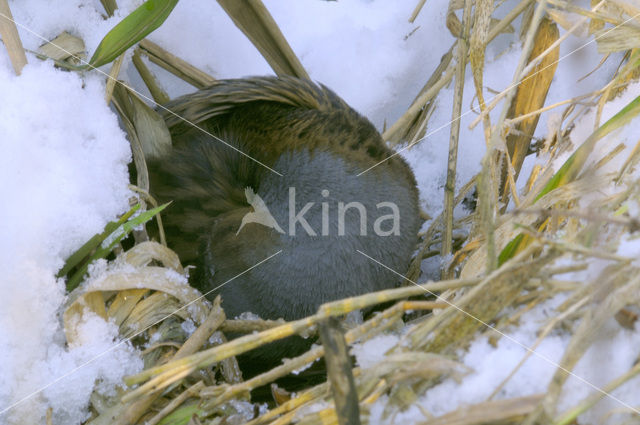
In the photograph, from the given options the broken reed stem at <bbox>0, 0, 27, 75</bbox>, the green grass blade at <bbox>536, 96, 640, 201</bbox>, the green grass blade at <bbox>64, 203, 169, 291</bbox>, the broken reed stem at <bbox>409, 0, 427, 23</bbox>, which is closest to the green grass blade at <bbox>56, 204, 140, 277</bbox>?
the green grass blade at <bbox>64, 203, 169, 291</bbox>

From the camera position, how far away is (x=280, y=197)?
1331mm

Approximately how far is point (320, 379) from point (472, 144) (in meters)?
0.78

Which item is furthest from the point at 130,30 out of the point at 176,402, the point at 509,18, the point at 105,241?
the point at 509,18

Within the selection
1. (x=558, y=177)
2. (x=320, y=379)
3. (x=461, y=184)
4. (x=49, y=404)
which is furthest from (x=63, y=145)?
(x=461, y=184)

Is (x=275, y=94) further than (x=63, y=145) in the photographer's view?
Yes

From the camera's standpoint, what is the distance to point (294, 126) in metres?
1.40

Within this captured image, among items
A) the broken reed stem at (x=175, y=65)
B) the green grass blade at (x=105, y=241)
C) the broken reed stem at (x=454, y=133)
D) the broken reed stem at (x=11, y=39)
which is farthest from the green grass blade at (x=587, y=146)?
the broken reed stem at (x=11, y=39)

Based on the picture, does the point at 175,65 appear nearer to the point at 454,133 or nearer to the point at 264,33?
the point at 264,33

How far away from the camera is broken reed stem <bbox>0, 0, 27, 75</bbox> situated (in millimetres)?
1088

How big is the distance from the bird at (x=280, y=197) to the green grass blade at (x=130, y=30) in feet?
0.83

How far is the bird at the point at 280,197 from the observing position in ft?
4.28

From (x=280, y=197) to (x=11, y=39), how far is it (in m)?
0.56

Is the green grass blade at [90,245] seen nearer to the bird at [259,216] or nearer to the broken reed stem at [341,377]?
the bird at [259,216]

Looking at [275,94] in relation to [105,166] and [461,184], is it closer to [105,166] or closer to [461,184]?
[105,166]
